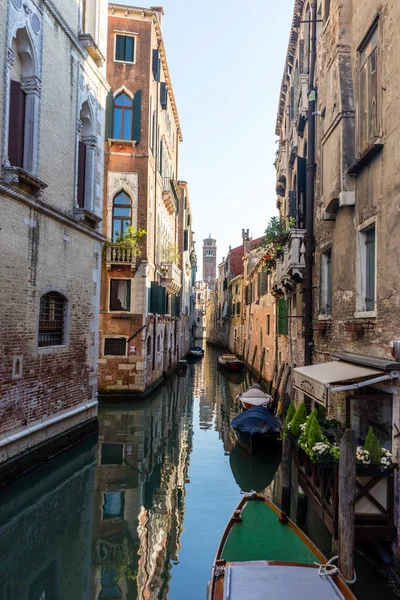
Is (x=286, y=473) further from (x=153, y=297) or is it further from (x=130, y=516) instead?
(x=153, y=297)

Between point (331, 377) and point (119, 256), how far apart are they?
11.8 metres

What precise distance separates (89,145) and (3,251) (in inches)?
185

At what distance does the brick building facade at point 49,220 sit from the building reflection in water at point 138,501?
4.17ft

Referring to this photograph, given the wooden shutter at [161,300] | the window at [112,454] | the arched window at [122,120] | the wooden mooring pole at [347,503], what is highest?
the arched window at [122,120]

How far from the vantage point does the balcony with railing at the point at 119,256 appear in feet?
54.7

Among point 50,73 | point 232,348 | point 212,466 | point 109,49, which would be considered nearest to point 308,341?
point 212,466

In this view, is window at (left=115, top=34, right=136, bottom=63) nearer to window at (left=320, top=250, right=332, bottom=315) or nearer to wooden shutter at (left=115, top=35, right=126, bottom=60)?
wooden shutter at (left=115, top=35, right=126, bottom=60)

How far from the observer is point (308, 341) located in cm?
1057

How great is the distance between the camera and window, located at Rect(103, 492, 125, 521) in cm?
707

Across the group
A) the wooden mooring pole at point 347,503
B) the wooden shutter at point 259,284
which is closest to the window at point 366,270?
the wooden mooring pole at point 347,503

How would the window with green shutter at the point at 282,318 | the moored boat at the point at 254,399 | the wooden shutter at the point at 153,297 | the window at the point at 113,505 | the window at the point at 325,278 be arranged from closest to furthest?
the window at the point at 113,505 → the window at the point at 325,278 → the moored boat at the point at 254,399 → the window with green shutter at the point at 282,318 → the wooden shutter at the point at 153,297

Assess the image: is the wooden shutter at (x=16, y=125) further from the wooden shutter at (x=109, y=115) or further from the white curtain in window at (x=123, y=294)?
the wooden shutter at (x=109, y=115)

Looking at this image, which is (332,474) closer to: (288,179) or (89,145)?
(89,145)

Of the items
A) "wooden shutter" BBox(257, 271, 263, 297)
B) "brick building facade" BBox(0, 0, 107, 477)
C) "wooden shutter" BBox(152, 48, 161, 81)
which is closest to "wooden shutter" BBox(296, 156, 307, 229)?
"brick building facade" BBox(0, 0, 107, 477)
